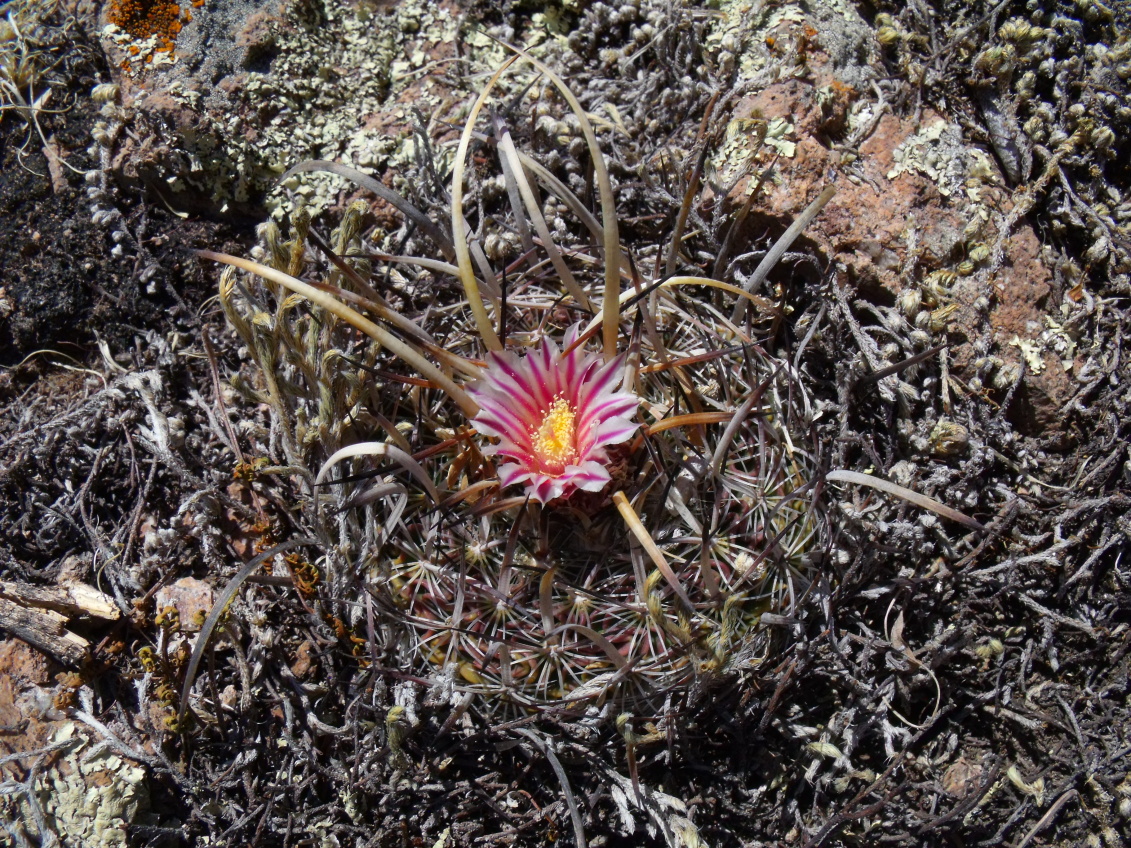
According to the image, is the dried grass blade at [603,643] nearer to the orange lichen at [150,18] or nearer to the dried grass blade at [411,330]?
the dried grass blade at [411,330]

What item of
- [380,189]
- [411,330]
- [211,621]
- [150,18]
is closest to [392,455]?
[411,330]

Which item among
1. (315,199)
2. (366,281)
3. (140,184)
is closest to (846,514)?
(366,281)

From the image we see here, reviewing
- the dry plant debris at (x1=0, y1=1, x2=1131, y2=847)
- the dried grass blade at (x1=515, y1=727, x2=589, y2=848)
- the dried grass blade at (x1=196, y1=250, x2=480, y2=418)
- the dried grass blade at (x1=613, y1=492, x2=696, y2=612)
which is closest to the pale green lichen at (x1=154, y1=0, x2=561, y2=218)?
the dry plant debris at (x1=0, y1=1, x2=1131, y2=847)

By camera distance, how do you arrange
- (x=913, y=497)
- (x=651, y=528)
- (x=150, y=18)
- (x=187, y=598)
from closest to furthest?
(x=913, y=497) < (x=651, y=528) < (x=187, y=598) < (x=150, y=18)

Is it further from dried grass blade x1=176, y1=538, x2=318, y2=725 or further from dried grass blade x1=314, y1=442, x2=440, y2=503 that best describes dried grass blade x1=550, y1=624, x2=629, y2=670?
dried grass blade x1=176, y1=538, x2=318, y2=725

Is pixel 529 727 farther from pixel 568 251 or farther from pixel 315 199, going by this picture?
pixel 315 199

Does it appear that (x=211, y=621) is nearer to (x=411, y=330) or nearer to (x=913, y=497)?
(x=411, y=330)

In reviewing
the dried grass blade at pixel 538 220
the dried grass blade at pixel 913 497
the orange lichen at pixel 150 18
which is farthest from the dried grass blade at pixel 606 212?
the orange lichen at pixel 150 18
